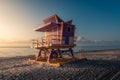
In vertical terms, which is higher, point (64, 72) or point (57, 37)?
point (57, 37)

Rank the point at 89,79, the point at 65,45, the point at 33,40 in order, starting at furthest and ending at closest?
the point at 33,40 < the point at 65,45 < the point at 89,79

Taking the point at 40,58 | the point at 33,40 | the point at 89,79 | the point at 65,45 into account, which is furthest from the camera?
the point at 40,58

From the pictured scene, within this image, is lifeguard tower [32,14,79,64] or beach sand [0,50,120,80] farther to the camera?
lifeguard tower [32,14,79,64]

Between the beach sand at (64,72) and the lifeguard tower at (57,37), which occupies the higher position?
the lifeguard tower at (57,37)

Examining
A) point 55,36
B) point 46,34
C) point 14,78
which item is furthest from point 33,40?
point 14,78

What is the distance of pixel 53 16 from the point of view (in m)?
23.5

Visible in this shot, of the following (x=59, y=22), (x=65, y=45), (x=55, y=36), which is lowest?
(x=65, y=45)

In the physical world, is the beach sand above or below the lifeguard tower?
below

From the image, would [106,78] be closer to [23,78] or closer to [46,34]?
[23,78]

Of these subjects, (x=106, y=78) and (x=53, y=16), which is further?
(x=53, y=16)

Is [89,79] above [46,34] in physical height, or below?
below

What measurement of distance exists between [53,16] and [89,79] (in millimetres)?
13413

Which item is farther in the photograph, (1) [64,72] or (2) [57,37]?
(2) [57,37]

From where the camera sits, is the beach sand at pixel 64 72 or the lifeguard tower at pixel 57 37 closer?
the beach sand at pixel 64 72
